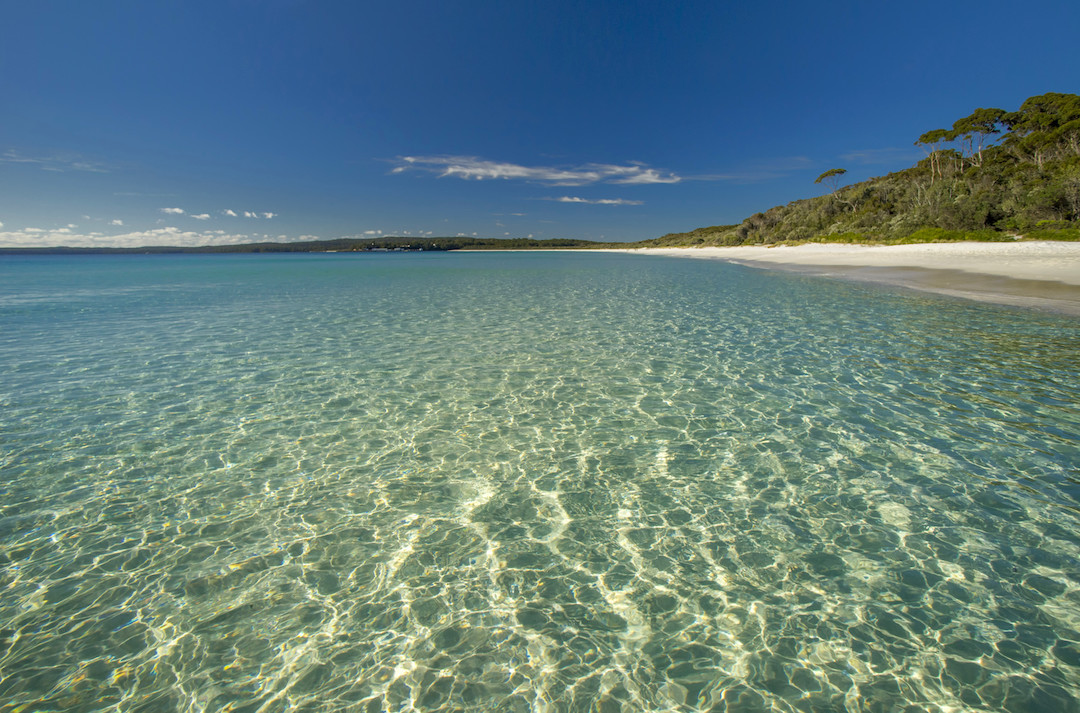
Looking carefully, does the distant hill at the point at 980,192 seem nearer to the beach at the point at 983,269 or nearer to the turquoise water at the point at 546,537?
the beach at the point at 983,269

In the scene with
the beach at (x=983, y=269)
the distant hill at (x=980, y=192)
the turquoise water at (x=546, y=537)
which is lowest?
the turquoise water at (x=546, y=537)

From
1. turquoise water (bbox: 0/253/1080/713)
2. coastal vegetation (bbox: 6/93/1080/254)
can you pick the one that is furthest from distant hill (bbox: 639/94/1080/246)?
turquoise water (bbox: 0/253/1080/713)

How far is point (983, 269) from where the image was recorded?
88.1 ft

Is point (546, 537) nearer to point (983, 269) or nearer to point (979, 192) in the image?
point (983, 269)

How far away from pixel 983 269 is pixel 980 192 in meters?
23.1

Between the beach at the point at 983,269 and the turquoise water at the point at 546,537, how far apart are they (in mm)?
11691

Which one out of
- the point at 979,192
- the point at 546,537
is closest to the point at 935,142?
the point at 979,192

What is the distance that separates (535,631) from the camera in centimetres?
358

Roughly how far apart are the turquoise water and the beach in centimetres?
1169

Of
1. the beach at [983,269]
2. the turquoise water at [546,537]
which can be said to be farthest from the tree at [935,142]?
the turquoise water at [546,537]

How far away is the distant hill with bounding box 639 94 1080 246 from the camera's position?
34938 mm

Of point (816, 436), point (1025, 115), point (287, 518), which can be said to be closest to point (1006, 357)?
point (816, 436)

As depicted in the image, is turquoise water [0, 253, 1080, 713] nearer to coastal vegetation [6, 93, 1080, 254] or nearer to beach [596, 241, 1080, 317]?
beach [596, 241, 1080, 317]

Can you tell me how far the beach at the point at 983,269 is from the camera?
18.5 m
